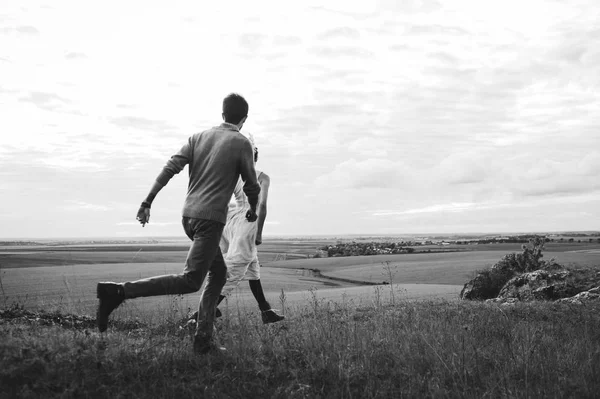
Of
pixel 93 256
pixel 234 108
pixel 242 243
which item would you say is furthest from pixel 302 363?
pixel 93 256

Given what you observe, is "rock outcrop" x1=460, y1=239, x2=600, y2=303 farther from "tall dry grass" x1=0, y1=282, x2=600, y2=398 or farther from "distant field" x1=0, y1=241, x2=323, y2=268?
"distant field" x1=0, y1=241, x2=323, y2=268

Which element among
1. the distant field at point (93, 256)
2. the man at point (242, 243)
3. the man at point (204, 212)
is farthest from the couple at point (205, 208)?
the distant field at point (93, 256)

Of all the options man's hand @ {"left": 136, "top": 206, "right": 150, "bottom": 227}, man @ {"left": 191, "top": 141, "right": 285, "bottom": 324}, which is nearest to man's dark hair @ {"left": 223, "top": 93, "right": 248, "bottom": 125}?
man's hand @ {"left": 136, "top": 206, "right": 150, "bottom": 227}

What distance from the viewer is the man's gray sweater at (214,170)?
4.70 metres

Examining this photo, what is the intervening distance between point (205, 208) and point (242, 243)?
2.23 meters

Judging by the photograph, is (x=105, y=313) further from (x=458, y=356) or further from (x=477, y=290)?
(x=477, y=290)

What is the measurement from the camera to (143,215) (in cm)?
457

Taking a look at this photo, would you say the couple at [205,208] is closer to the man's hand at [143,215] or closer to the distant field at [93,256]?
the man's hand at [143,215]

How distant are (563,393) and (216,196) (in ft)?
11.8

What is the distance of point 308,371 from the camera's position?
14.8 ft

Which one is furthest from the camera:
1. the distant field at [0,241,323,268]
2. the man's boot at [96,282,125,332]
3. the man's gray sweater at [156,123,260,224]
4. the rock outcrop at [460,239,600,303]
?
the distant field at [0,241,323,268]

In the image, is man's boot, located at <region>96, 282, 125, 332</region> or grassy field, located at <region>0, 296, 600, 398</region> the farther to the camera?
man's boot, located at <region>96, 282, 125, 332</region>

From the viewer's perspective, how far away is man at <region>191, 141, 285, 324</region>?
6770 mm

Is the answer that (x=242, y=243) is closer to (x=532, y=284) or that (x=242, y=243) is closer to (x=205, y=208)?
(x=205, y=208)
